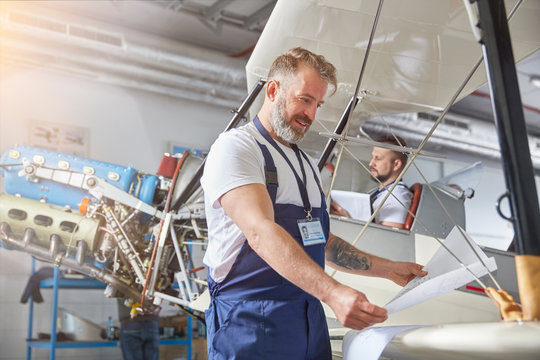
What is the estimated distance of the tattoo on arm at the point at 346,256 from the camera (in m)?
1.79

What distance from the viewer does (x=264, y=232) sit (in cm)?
129

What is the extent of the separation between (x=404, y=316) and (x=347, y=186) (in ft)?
4.07

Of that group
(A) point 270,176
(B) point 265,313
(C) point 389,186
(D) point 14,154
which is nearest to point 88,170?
(D) point 14,154

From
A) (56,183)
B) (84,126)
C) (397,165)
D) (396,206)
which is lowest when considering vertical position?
(396,206)

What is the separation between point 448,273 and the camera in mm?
1166

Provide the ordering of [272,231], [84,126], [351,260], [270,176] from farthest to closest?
1. [84,126]
2. [351,260]
3. [270,176]
4. [272,231]

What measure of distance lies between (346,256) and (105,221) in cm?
253

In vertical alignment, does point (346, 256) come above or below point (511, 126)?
below

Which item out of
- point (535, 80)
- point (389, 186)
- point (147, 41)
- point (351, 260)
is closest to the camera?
point (351, 260)

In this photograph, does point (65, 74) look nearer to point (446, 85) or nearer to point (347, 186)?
point (347, 186)

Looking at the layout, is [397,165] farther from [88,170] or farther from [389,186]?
[88,170]

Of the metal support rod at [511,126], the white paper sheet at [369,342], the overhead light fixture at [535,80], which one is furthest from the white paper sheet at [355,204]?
the overhead light fixture at [535,80]

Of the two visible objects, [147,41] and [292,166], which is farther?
[147,41]

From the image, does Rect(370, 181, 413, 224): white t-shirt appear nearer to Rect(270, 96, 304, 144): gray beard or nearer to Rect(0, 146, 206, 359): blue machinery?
Rect(0, 146, 206, 359): blue machinery
